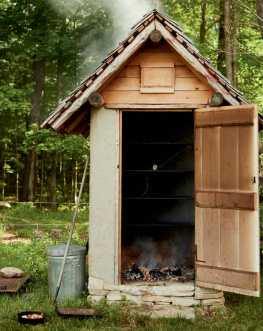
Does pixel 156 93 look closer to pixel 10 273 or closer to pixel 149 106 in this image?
pixel 149 106

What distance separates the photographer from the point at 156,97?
5.83 metres

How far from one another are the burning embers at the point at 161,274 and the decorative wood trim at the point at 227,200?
136 centimetres

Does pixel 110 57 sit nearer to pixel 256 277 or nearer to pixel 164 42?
pixel 164 42

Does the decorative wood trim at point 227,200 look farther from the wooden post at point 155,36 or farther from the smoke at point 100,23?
the smoke at point 100,23

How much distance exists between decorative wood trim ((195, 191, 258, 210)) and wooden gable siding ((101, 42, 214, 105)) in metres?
1.29

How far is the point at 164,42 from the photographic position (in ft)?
19.1

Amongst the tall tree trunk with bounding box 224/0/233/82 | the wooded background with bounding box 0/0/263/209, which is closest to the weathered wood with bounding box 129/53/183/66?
the tall tree trunk with bounding box 224/0/233/82

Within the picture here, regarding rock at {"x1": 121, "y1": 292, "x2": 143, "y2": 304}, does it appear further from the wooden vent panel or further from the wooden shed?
the wooden vent panel

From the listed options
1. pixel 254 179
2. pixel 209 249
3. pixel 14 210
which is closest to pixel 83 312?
pixel 209 249

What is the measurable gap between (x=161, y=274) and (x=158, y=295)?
0.89 metres

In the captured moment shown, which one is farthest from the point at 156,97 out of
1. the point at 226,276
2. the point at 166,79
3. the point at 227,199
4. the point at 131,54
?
the point at 226,276

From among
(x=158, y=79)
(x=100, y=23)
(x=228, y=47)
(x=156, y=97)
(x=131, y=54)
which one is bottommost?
(x=156, y=97)

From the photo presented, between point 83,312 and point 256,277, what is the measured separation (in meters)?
2.19

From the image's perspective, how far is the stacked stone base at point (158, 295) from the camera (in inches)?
225
